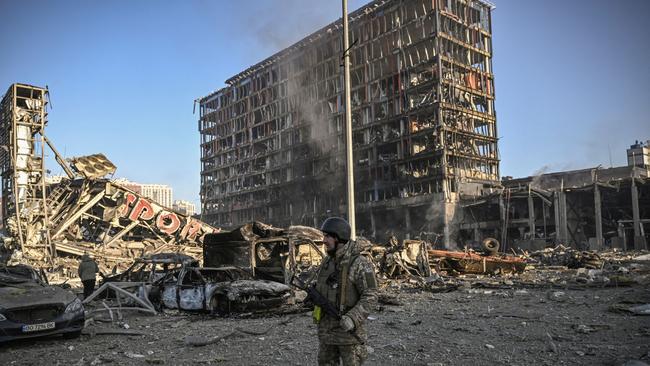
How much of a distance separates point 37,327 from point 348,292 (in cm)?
593

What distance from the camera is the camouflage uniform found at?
379 cm

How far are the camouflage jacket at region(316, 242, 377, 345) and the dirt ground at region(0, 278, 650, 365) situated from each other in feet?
8.63

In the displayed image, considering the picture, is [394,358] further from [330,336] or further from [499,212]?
[499,212]

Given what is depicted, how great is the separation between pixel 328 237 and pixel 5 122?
30228 millimetres

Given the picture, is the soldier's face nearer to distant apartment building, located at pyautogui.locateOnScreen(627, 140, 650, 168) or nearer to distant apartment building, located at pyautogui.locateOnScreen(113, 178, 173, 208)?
distant apartment building, located at pyautogui.locateOnScreen(627, 140, 650, 168)

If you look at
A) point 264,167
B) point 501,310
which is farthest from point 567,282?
point 264,167

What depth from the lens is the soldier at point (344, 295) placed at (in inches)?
149

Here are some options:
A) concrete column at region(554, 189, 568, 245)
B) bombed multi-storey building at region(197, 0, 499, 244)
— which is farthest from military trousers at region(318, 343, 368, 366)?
bombed multi-storey building at region(197, 0, 499, 244)

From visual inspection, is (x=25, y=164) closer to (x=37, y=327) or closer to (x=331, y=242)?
(x=37, y=327)

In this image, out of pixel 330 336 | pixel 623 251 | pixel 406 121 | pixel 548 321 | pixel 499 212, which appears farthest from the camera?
pixel 406 121

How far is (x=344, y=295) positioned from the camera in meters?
3.87

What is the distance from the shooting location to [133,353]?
23.6ft

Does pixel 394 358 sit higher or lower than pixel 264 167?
lower

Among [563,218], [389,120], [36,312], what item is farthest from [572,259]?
[389,120]
